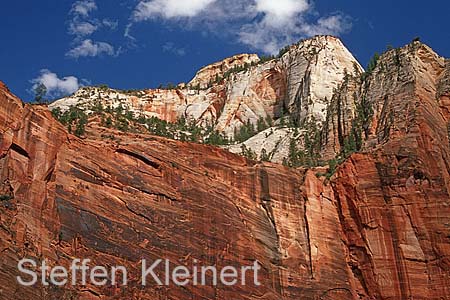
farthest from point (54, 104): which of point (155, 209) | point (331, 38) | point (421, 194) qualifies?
point (421, 194)

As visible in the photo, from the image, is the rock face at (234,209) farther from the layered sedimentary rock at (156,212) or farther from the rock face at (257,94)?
the rock face at (257,94)

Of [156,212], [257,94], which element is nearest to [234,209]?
[156,212]

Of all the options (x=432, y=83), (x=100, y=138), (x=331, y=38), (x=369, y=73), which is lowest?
(x=100, y=138)

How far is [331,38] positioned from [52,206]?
58.0 meters

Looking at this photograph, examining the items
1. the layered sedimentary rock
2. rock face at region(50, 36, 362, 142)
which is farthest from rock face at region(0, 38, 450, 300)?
rock face at region(50, 36, 362, 142)

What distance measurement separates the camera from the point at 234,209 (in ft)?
162

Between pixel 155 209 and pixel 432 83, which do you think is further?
pixel 432 83

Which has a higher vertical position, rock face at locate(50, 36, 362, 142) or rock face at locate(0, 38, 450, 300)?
rock face at locate(50, 36, 362, 142)

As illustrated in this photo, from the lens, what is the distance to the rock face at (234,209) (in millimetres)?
41594

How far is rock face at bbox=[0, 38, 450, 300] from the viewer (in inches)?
1638

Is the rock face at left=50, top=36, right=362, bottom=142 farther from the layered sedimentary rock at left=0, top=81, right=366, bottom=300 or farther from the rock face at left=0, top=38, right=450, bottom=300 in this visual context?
the layered sedimentary rock at left=0, top=81, right=366, bottom=300

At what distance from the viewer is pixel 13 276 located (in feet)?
121

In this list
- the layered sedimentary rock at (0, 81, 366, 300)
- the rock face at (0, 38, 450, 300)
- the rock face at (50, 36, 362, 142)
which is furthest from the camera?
the rock face at (50, 36, 362, 142)

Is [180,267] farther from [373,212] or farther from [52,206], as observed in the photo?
[373,212]
